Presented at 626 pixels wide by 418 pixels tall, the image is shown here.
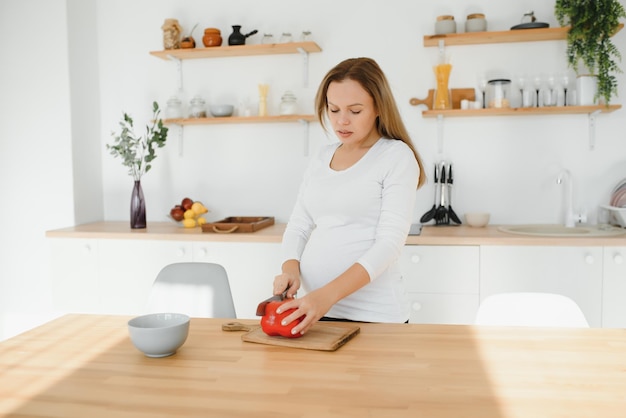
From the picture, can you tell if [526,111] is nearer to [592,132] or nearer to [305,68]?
[592,132]

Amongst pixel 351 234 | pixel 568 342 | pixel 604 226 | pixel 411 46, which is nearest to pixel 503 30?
pixel 411 46

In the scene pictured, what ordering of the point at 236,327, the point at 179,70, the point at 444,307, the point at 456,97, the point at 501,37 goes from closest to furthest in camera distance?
the point at 236,327 → the point at 444,307 → the point at 501,37 → the point at 456,97 → the point at 179,70

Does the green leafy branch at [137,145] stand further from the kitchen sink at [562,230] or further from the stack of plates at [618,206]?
the stack of plates at [618,206]

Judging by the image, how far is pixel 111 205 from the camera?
12.2 feet

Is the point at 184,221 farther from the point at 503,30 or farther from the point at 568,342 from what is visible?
the point at 568,342

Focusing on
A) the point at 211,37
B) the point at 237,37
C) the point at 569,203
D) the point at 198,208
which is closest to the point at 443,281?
the point at 569,203

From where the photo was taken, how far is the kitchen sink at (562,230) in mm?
2725

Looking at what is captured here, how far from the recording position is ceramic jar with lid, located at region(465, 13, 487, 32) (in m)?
3.07

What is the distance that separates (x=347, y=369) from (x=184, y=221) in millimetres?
2256

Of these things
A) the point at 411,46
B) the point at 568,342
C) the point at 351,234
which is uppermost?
the point at 411,46

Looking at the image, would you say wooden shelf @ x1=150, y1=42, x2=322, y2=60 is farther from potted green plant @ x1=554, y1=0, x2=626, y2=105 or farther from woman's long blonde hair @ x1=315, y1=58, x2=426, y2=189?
woman's long blonde hair @ x1=315, y1=58, x2=426, y2=189

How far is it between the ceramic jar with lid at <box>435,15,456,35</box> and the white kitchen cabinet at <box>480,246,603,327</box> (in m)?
1.18

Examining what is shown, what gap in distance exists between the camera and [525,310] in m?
1.72

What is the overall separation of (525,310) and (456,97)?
1.76 m
